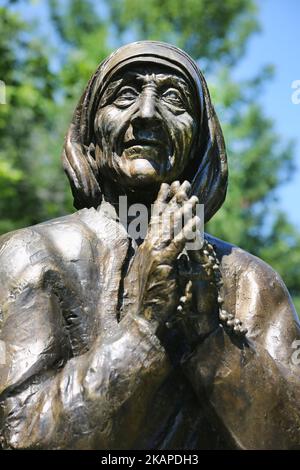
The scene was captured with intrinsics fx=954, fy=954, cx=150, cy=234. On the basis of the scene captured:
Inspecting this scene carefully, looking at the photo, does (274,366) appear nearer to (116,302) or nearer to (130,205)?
(116,302)

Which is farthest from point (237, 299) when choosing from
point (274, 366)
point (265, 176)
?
point (265, 176)

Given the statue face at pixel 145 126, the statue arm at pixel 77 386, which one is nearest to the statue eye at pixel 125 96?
the statue face at pixel 145 126

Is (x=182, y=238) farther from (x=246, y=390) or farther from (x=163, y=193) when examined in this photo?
(x=246, y=390)

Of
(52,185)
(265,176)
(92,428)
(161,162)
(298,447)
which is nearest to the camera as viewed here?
(92,428)

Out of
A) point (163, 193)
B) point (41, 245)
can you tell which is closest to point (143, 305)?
point (163, 193)

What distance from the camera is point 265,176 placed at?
23938 millimetres

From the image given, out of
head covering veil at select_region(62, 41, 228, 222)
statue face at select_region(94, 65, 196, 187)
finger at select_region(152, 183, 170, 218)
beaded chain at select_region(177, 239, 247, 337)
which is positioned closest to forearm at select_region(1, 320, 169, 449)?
beaded chain at select_region(177, 239, 247, 337)

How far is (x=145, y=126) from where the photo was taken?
4715 millimetres

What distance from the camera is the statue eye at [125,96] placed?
4828mm

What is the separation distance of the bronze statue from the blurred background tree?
12.7 m

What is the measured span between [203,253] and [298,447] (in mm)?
996

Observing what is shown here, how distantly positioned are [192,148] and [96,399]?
1.57 metres

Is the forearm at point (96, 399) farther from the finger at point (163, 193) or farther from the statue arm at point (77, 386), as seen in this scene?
the finger at point (163, 193)

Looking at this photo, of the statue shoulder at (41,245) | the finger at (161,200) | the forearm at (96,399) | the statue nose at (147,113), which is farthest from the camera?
the statue nose at (147,113)
